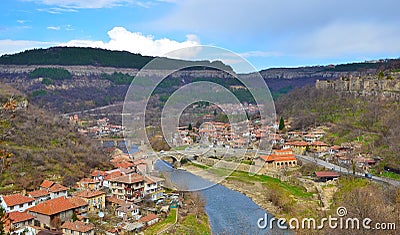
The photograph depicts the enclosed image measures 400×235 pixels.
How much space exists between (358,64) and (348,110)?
27.0m

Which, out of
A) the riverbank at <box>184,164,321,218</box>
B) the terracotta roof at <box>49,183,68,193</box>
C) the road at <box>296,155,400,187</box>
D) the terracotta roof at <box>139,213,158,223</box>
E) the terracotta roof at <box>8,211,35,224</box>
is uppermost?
the terracotta roof at <box>49,183,68,193</box>

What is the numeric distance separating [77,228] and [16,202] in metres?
2.33

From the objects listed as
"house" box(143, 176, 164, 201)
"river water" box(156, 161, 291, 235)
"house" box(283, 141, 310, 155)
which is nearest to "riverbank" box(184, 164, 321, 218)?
"river water" box(156, 161, 291, 235)

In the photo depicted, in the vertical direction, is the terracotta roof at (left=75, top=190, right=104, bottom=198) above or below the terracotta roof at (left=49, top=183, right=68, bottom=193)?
below

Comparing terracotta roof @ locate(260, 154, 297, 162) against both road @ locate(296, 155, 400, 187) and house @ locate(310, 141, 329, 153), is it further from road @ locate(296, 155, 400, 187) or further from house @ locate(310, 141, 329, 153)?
house @ locate(310, 141, 329, 153)

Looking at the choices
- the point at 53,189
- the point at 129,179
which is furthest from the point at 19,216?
the point at 129,179

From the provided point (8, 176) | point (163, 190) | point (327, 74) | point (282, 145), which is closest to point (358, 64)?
point (327, 74)

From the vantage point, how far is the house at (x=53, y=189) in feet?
37.4

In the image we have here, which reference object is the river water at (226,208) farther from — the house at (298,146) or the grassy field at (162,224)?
the house at (298,146)

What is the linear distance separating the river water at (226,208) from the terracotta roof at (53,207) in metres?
3.90

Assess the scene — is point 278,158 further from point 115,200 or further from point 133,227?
point 133,227

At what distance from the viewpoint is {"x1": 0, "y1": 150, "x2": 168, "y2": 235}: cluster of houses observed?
9.38 metres

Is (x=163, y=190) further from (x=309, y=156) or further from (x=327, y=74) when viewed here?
(x=327, y=74)

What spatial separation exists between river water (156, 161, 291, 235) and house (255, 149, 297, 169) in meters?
3.62
